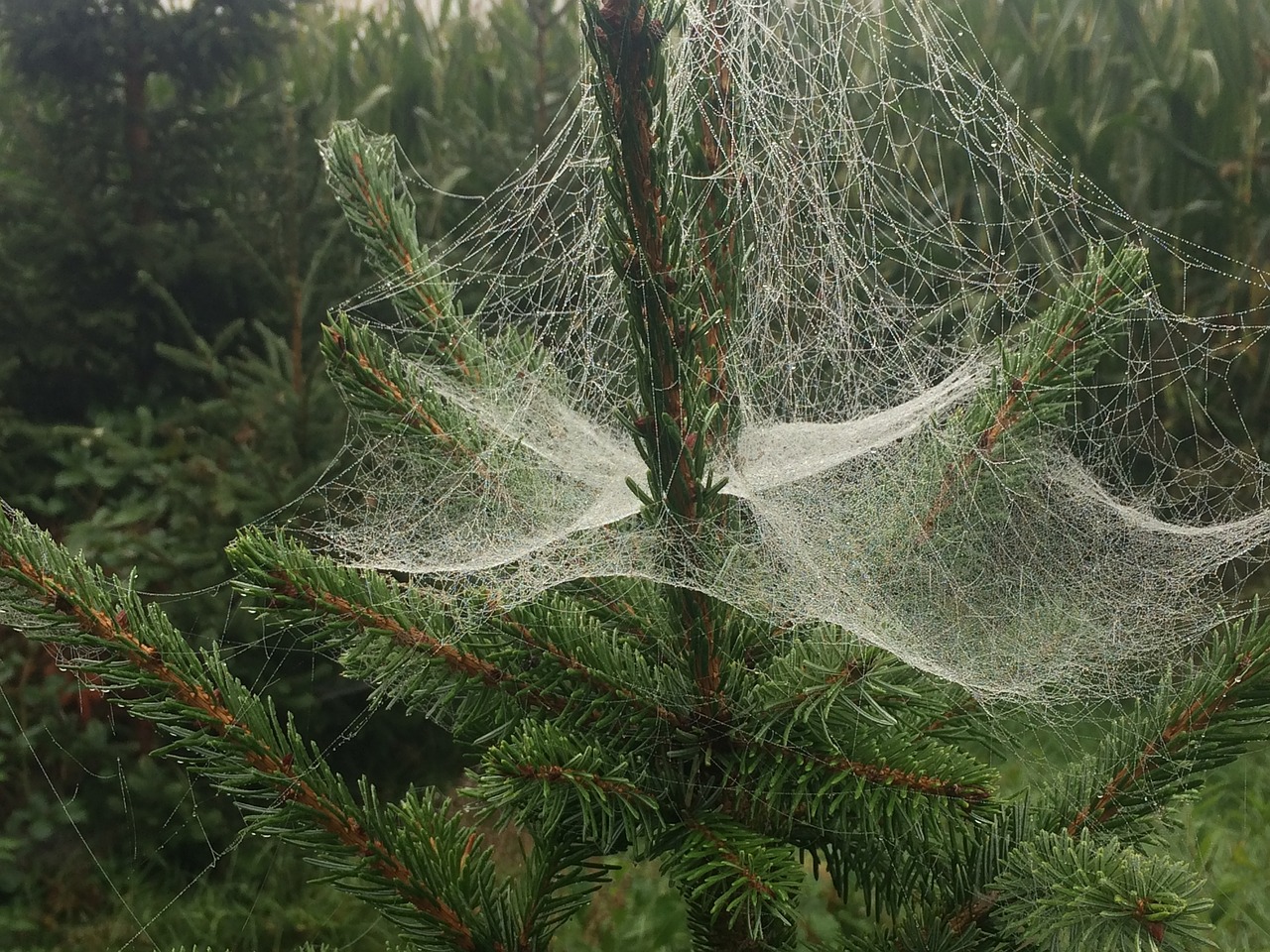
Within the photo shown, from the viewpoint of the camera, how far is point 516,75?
13.0 ft

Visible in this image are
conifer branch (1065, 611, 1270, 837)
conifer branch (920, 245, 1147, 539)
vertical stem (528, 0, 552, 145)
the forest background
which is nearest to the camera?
conifer branch (1065, 611, 1270, 837)

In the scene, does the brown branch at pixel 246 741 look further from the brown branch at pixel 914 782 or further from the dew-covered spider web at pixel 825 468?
the brown branch at pixel 914 782

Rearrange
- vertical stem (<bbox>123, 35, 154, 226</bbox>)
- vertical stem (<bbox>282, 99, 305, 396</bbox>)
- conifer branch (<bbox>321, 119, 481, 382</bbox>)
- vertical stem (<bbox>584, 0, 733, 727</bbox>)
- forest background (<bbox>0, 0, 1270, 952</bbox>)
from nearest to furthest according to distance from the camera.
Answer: vertical stem (<bbox>584, 0, 733, 727</bbox>)
conifer branch (<bbox>321, 119, 481, 382</bbox>)
forest background (<bbox>0, 0, 1270, 952</bbox>)
vertical stem (<bbox>282, 99, 305, 396</bbox>)
vertical stem (<bbox>123, 35, 154, 226</bbox>)

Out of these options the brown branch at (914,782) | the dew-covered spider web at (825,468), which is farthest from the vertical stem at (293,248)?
the brown branch at (914,782)

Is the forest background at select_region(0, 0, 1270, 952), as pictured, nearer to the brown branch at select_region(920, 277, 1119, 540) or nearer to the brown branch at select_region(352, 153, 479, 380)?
the brown branch at select_region(352, 153, 479, 380)

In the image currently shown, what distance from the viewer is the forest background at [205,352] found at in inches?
88.5

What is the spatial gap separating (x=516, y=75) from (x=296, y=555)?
354 centimetres

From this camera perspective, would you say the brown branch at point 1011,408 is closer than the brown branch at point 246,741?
No

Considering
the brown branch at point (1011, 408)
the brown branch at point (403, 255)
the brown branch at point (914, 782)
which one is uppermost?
the brown branch at point (403, 255)

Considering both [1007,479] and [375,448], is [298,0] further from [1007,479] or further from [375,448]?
[1007,479]

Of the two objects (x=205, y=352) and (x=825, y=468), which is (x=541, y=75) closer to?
(x=205, y=352)

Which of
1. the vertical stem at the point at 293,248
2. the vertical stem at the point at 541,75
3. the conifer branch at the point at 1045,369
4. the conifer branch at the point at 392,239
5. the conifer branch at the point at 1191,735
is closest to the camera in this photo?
the conifer branch at the point at 1191,735

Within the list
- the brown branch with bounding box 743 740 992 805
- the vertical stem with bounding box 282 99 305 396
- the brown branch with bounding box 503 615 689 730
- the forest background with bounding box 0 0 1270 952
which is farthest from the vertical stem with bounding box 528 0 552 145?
the brown branch with bounding box 743 740 992 805

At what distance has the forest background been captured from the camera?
2.25 m
